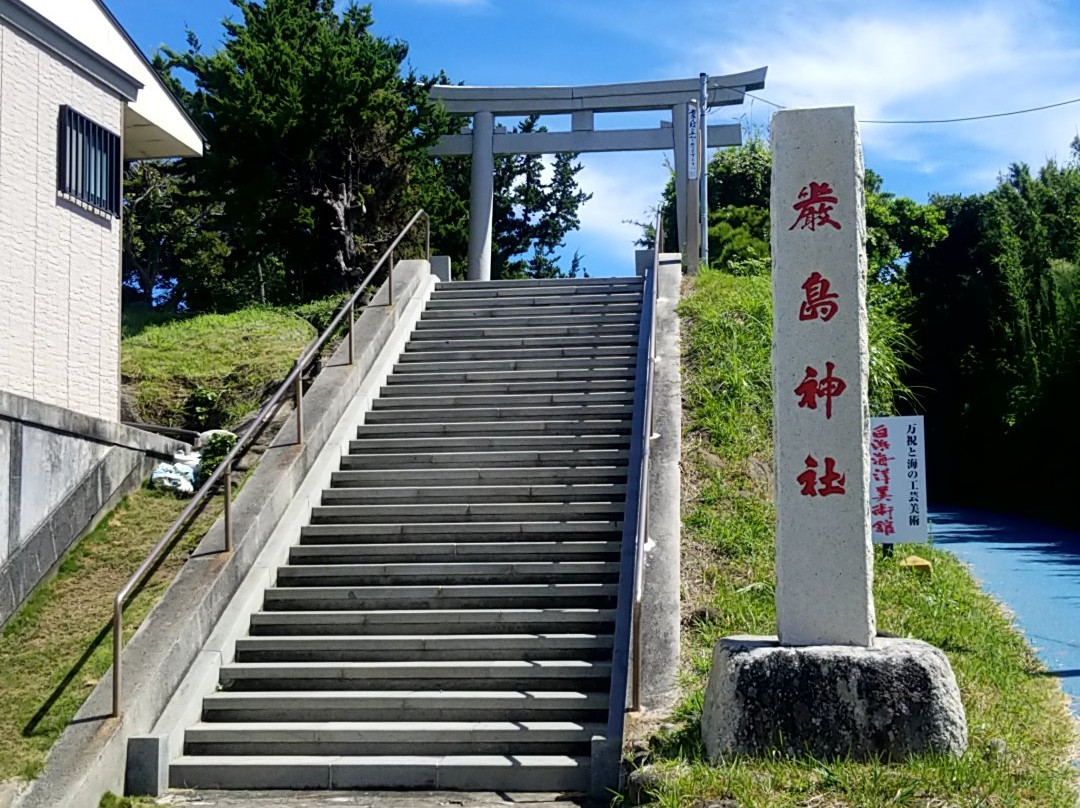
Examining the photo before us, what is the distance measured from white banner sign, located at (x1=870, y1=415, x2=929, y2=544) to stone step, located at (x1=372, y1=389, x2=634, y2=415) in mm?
2537

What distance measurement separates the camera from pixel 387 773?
6.81 metres

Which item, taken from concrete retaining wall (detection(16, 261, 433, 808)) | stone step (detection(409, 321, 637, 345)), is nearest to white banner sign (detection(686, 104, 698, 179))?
stone step (detection(409, 321, 637, 345))

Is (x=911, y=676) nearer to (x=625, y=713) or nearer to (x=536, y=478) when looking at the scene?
(x=625, y=713)

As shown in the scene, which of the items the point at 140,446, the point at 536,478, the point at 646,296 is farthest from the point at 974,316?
the point at 140,446

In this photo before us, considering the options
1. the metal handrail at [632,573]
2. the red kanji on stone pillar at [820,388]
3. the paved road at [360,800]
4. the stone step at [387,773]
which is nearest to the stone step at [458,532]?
the metal handrail at [632,573]

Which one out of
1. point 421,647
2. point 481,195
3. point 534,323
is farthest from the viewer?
point 481,195

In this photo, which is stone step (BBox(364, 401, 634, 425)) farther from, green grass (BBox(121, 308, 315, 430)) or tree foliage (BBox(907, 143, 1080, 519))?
tree foliage (BBox(907, 143, 1080, 519))

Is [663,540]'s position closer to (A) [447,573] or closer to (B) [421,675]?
(A) [447,573]

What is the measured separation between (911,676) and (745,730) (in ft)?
2.85

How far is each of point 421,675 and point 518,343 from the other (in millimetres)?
5771

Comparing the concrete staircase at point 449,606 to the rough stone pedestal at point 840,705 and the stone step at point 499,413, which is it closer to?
the stone step at point 499,413

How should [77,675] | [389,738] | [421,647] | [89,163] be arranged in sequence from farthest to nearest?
1. [89,163]
2. [421,647]
3. [77,675]
4. [389,738]

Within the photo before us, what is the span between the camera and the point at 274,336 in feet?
52.5

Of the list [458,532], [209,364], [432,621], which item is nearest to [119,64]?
[209,364]
